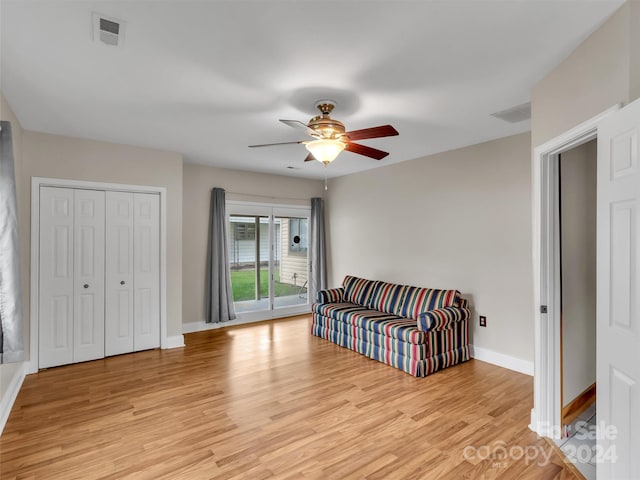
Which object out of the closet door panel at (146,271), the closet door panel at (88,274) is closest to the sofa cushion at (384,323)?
the closet door panel at (146,271)

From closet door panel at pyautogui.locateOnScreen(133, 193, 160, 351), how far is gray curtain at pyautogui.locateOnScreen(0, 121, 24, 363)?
84.7 inches

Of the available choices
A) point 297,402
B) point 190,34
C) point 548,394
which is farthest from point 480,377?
point 190,34

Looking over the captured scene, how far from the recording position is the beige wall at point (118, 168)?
3.77 metres

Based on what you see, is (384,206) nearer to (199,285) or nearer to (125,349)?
(199,285)

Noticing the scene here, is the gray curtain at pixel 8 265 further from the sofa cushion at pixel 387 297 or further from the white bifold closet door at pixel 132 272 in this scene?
the sofa cushion at pixel 387 297

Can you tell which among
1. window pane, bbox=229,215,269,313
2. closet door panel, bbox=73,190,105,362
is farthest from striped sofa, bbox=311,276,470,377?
closet door panel, bbox=73,190,105,362

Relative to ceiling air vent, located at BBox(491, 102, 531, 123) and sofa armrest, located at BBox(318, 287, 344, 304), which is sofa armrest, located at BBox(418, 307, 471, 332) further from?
ceiling air vent, located at BBox(491, 102, 531, 123)

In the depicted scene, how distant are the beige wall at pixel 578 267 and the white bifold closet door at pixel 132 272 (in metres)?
4.48

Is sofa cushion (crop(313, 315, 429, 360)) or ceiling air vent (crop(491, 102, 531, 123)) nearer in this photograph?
ceiling air vent (crop(491, 102, 531, 123))

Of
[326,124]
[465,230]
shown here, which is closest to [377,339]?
[465,230]

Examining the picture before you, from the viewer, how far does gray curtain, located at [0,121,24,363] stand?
2199 mm

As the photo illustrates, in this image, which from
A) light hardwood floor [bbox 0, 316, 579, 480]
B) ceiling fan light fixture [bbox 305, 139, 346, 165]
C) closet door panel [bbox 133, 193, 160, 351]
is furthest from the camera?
closet door panel [bbox 133, 193, 160, 351]

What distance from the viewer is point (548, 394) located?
255 centimetres

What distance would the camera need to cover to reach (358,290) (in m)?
5.38
